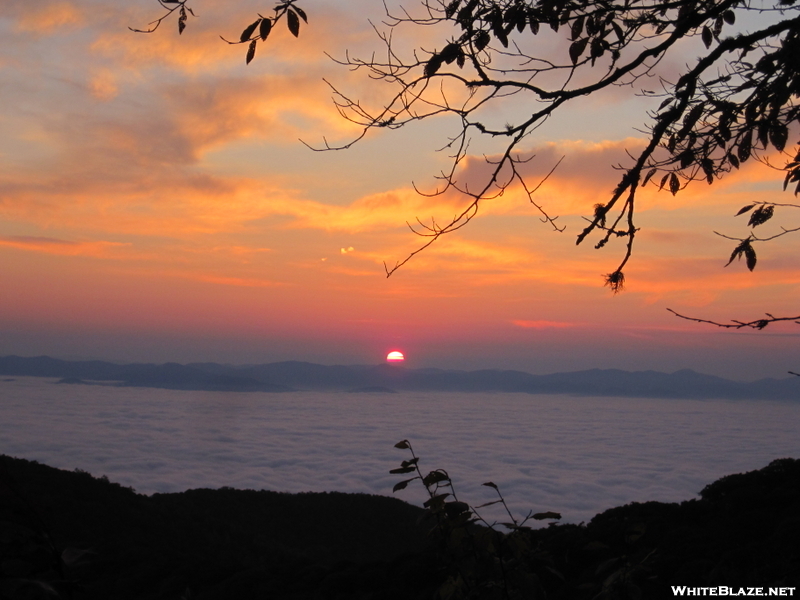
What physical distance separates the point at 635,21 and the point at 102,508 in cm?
2097

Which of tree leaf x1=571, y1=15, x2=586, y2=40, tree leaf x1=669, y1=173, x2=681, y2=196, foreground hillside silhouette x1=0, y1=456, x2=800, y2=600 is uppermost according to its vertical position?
tree leaf x1=571, y1=15, x2=586, y2=40

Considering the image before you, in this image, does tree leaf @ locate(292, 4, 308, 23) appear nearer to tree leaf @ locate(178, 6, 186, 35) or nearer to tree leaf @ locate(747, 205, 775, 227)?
tree leaf @ locate(178, 6, 186, 35)

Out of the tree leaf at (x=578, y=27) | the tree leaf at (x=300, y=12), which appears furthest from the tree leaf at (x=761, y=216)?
the tree leaf at (x=300, y=12)

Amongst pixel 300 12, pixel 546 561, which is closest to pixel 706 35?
pixel 300 12

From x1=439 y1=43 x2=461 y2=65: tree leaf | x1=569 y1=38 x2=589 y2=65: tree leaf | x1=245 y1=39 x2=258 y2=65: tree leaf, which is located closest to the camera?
x1=245 y1=39 x2=258 y2=65: tree leaf

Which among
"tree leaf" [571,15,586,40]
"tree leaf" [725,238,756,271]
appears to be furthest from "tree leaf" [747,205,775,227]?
"tree leaf" [571,15,586,40]

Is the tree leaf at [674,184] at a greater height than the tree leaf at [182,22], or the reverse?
the tree leaf at [182,22]

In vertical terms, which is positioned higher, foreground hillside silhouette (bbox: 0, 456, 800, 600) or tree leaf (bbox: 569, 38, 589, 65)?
tree leaf (bbox: 569, 38, 589, 65)

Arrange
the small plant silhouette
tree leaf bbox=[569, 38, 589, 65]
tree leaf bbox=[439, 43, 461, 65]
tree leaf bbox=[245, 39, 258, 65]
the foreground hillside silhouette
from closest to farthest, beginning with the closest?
1. the foreground hillside silhouette
2. the small plant silhouette
3. tree leaf bbox=[245, 39, 258, 65]
4. tree leaf bbox=[439, 43, 461, 65]
5. tree leaf bbox=[569, 38, 589, 65]

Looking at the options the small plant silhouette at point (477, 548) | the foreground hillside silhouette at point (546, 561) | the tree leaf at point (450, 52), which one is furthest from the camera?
the tree leaf at point (450, 52)

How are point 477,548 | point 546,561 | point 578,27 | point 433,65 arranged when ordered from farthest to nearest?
point 578,27 → point 433,65 → point 546,561 → point 477,548

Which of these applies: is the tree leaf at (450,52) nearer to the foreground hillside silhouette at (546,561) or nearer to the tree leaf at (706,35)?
the tree leaf at (706,35)

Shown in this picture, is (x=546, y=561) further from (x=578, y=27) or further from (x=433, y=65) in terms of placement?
(x=578, y=27)

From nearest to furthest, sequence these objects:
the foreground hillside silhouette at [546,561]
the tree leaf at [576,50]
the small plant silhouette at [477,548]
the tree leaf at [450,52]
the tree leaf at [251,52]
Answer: the foreground hillside silhouette at [546,561] → the small plant silhouette at [477,548] → the tree leaf at [251,52] → the tree leaf at [450,52] → the tree leaf at [576,50]
